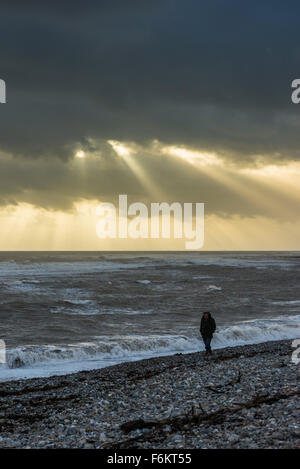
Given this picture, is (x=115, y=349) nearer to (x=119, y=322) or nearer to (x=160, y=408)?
(x=119, y=322)

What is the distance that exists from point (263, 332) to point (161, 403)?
16.1 metres

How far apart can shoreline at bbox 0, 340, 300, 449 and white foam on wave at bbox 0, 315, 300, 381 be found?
247 cm

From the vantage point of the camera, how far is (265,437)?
8.26 m

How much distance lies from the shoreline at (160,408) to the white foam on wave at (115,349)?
8.10 ft

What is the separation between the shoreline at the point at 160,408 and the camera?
8.74 meters

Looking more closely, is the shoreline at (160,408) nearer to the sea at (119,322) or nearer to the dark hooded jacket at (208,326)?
the dark hooded jacket at (208,326)

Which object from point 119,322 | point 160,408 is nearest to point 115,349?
point 119,322

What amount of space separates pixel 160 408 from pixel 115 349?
432 inches

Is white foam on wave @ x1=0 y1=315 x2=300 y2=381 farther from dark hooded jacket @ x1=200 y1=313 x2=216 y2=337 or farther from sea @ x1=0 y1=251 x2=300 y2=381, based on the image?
dark hooded jacket @ x1=200 y1=313 x2=216 y2=337

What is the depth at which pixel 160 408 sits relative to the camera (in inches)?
422

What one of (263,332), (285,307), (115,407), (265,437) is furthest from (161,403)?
(285,307)

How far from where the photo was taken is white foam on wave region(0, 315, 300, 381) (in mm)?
18459

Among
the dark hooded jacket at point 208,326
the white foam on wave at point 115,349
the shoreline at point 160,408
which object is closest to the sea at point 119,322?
the white foam on wave at point 115,349

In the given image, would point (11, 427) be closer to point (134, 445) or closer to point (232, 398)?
point (134, 445)
